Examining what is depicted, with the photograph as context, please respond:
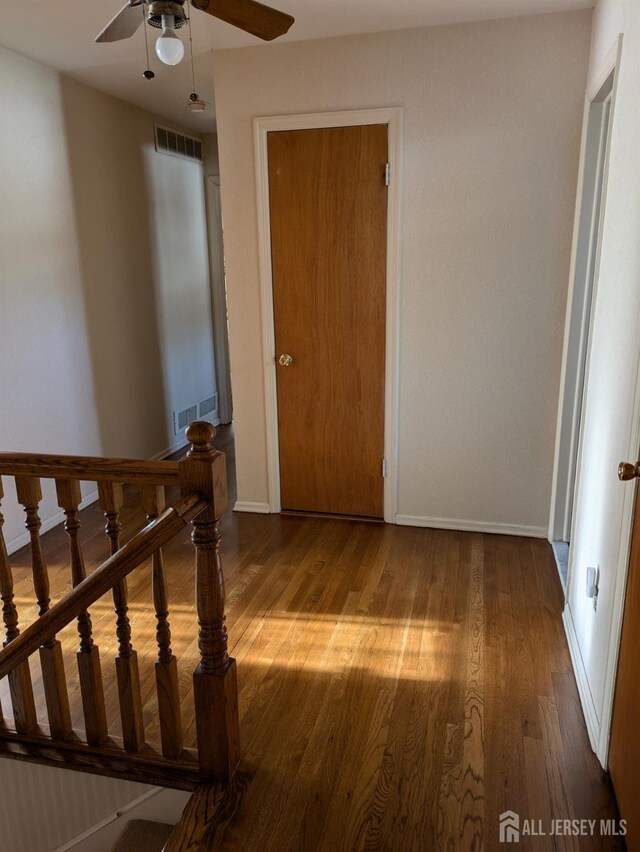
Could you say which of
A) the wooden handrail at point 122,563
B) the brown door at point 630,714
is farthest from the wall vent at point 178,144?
the brown door at point 630,714

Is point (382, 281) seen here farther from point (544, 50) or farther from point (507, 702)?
point (507, 702)

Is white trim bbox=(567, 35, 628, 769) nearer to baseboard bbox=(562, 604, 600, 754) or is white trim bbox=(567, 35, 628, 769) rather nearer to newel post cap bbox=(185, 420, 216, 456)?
baseboard bbox=(562, 604, 600, 754)

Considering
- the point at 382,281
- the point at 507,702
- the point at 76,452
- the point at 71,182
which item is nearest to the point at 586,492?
the point at 507,702

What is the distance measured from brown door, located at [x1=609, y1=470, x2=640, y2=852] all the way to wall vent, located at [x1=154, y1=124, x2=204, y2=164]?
14.4ft

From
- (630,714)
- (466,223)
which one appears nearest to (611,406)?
(630,714)

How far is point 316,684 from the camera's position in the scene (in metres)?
2.34

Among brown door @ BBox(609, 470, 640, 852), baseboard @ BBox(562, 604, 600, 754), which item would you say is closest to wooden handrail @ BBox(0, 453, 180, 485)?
brown door @ BBox(609, 470, 640, 852)

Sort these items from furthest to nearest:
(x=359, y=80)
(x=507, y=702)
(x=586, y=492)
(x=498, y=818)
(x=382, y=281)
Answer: (x=382, y=281)
(x=359, y=80)
(x=586, y=492)
(x=507, y=702)
(x=498, y=818)

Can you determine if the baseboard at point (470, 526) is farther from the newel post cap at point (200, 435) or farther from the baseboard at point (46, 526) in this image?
the newel post cap at point (200, 435)

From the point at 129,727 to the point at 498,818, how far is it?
1089 millimetres

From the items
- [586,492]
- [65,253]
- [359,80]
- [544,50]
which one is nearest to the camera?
[586,492]

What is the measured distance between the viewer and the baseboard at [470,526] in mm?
3502

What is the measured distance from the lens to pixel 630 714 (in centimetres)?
166

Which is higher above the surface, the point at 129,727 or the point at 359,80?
the point at 359,80
